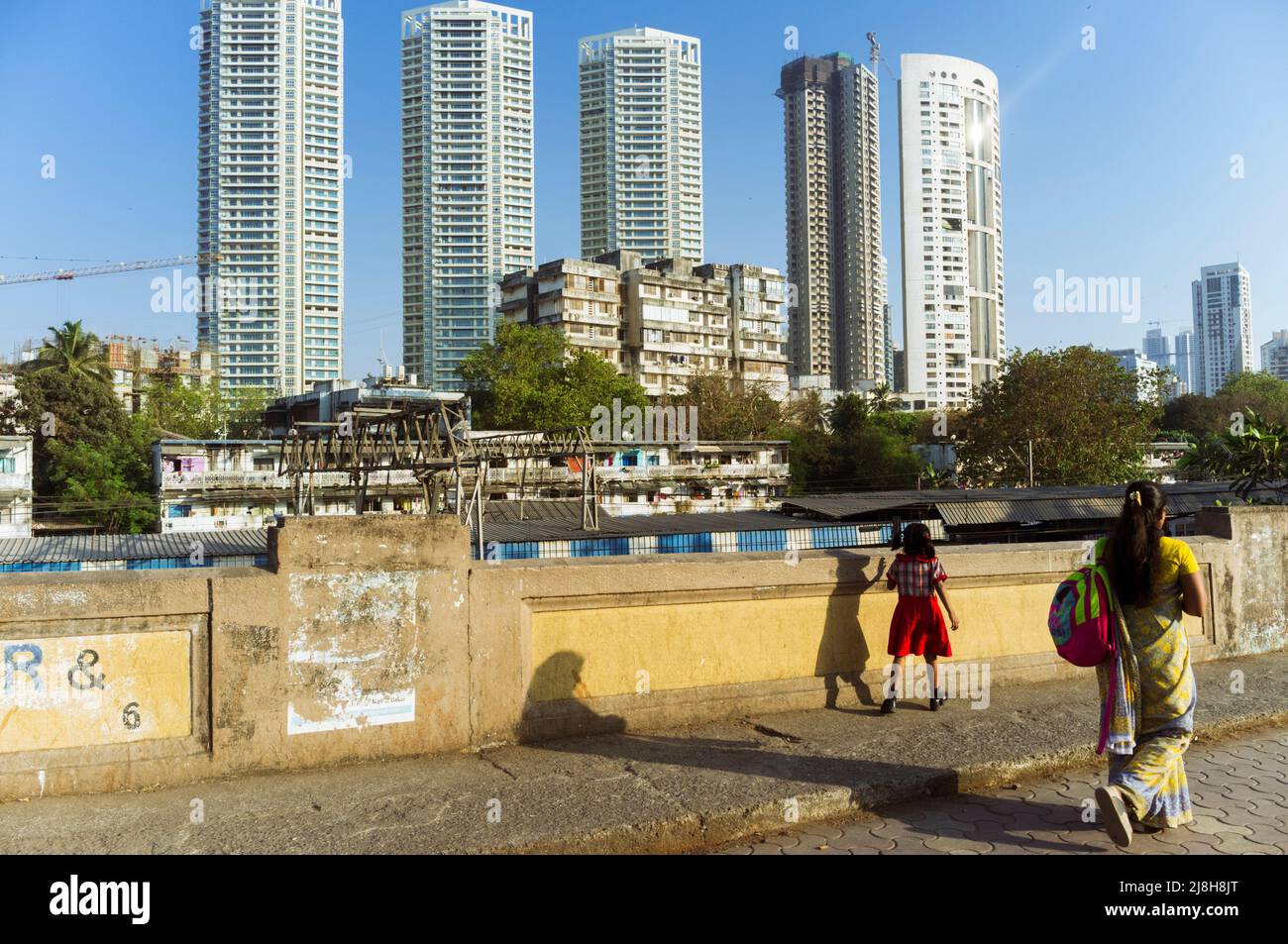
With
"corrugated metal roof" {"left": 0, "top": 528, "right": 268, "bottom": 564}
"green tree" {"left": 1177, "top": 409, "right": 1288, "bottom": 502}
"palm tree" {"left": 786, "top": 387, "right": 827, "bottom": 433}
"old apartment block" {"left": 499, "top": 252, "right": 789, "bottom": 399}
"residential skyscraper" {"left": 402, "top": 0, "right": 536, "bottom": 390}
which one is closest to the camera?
"corrugated metal roof" {"left": 0, "top": 528, "right": 268, "bottom": 564}

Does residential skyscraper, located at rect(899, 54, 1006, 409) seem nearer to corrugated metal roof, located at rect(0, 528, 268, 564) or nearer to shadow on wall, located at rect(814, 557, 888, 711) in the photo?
corrugated metal roof, located at rect(0, 528, 268, 564)

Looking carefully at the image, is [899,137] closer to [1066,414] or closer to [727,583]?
[1066,414]

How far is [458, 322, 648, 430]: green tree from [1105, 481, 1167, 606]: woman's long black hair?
2033 inches

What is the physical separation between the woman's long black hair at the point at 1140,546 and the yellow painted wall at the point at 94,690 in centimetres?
465

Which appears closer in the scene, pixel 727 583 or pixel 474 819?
pixel 474 819

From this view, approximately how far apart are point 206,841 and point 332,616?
1334mm

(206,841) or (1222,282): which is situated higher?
(1222,282)

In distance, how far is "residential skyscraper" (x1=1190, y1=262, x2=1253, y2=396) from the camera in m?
162

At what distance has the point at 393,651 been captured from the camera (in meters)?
5.20

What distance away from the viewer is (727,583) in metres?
6.18

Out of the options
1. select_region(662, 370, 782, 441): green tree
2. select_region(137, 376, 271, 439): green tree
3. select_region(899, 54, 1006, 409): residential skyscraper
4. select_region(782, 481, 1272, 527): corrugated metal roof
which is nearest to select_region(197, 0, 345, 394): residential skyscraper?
select_region(137, 376, 271, 439): green tree
